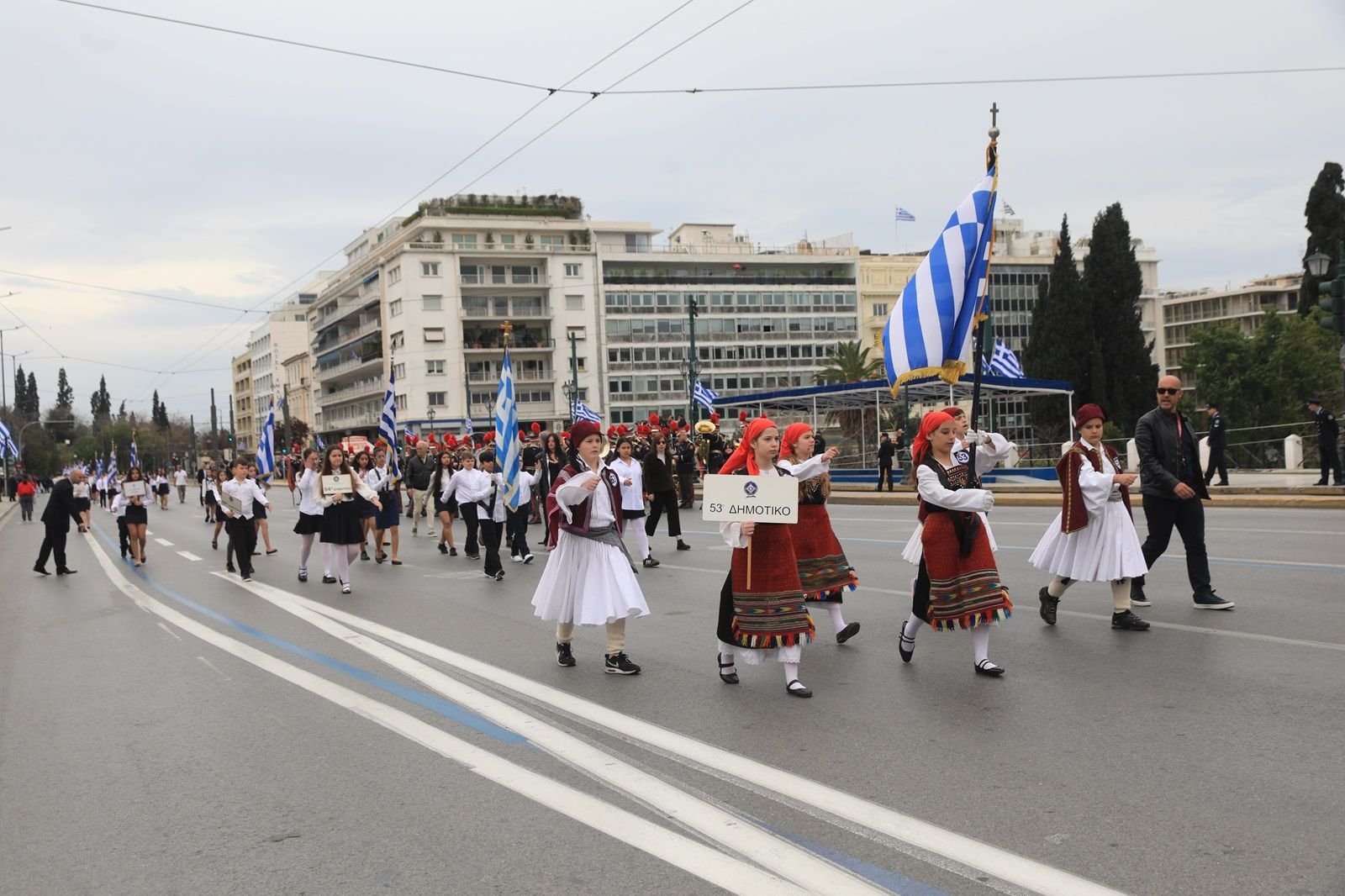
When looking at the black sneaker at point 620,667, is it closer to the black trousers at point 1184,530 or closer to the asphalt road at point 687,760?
the asphalt road at point 687,760

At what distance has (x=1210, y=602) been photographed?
887 centimetres

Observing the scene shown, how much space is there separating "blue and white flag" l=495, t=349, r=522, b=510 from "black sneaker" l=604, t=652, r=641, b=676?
6947 mm

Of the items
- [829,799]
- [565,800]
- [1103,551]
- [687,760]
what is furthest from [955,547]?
[565,800]

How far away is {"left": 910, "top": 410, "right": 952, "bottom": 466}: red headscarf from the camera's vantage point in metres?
7.18

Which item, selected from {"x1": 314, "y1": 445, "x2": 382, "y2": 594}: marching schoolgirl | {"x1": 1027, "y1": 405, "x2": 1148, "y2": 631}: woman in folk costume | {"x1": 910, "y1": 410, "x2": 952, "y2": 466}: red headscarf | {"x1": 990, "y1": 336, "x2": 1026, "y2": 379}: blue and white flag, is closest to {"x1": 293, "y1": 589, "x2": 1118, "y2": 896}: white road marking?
{"x1": 910, "y1": 410, "x2": 952, "y2": 466}: red headscarf

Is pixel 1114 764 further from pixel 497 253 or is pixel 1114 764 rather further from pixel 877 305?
pixel 877 305

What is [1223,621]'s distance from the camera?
840 cm

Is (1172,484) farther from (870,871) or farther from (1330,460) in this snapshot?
(1330,460)

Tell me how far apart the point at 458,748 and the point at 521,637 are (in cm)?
350

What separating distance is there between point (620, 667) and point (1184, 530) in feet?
15.8

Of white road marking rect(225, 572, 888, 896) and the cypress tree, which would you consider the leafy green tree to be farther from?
white road marking rect(225, 572, 888, 896)

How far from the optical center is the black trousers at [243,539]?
49.9 ft

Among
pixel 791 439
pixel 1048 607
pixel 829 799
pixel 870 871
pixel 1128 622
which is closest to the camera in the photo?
pixel 870 871

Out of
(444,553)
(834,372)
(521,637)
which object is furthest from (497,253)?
(521,637)
